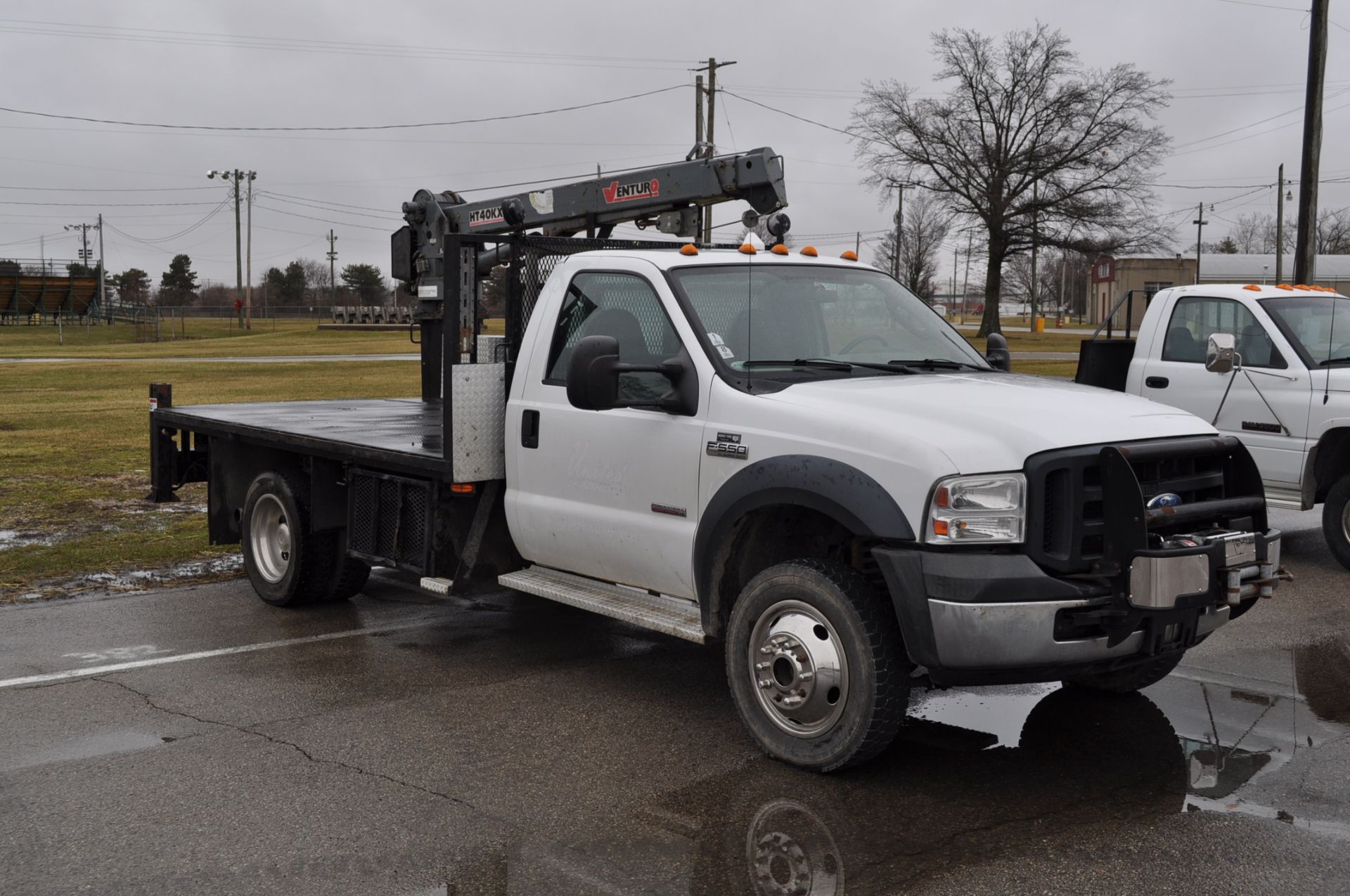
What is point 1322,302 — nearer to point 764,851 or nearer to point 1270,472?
point 1270,472

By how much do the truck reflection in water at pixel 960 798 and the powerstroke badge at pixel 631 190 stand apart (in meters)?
3.93

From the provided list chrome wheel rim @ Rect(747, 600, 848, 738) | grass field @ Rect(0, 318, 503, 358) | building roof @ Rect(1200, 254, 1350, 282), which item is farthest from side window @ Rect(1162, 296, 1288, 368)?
building roof @ Rect(1200, 254, 1350, 282)

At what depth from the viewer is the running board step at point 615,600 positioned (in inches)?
216

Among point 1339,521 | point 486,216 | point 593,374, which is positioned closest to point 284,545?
point 486,216

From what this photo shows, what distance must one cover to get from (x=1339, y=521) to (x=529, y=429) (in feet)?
20.1

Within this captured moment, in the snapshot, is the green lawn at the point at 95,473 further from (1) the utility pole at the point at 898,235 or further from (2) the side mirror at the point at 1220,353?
(1) the utility pole at the point at 898,235

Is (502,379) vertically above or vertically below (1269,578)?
above

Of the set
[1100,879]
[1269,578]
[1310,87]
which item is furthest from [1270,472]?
Result: [1310,87]

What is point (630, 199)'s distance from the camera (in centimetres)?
870

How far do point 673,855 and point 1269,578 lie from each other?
8.59 feet

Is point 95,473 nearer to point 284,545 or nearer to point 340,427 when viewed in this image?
point 284,545

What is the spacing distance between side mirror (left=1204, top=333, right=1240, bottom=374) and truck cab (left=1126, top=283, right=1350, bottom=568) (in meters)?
0.08

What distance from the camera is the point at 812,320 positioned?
19.6 ft

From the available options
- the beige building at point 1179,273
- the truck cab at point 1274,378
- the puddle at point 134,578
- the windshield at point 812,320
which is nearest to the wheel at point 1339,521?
the truck cab at point 1274,378
